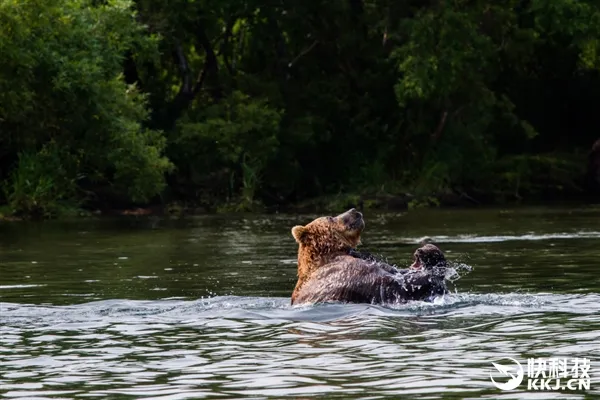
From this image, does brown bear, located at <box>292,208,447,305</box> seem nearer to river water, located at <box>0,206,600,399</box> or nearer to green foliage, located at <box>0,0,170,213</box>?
river water, located at <box>0,206,600,399</box>

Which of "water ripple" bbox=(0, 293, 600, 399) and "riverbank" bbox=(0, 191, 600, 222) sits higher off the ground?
"water ripple" bbox=(0, 293, 600, 399)

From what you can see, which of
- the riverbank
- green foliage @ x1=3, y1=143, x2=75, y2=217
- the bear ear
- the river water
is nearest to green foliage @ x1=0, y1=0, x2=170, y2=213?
green foliage @ x1=3, y1=143, x2=75, y2=217

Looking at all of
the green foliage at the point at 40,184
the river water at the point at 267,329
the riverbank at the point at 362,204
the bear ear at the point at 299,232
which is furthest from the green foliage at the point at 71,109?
the bear ear at the point at 299,232

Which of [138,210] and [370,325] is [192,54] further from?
[370,325]

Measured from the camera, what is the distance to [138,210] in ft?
172

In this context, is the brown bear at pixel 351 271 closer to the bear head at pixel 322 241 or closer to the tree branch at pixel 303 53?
the bear head at pixel 322 241

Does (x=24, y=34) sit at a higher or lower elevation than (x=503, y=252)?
higher

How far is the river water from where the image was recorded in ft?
36.7

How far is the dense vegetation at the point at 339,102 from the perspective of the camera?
2038 inches

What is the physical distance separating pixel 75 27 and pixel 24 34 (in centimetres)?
257

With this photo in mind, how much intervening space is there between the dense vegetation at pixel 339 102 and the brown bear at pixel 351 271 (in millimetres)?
31460

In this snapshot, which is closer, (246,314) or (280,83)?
(246,314)

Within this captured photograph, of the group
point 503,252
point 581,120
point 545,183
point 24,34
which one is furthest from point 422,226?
point 581,120

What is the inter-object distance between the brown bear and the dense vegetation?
103ft
